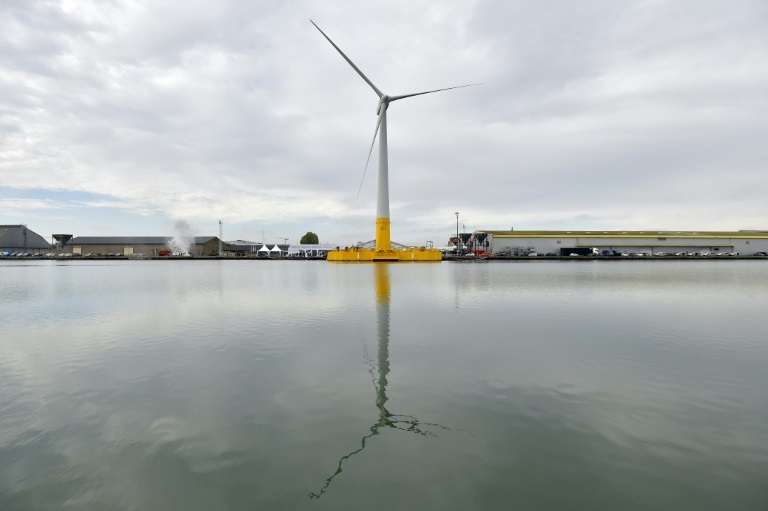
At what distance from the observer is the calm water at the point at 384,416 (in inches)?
241

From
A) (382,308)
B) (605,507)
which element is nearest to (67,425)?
(605,507)

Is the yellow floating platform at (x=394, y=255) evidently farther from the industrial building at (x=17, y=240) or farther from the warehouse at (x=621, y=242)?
the industrial building at (x=17, y=240)

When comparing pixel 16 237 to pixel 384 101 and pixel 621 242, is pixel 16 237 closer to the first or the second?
pixel 384 101

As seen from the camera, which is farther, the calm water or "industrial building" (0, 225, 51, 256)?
"industrial building" (0, 225, 51, 256)

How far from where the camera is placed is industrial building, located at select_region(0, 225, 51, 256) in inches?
6781

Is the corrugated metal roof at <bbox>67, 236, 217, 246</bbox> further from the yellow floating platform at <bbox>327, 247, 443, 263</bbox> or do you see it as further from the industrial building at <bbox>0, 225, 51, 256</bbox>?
the yellow floating platform at <bbox>327, 247, 443, 263</bbox>

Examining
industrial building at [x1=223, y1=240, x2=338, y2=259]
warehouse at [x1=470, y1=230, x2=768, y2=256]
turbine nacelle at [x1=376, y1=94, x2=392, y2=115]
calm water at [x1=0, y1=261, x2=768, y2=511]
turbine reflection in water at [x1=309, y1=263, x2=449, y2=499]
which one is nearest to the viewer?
calm water at [x1=0, y1=261, x2=768, y2=511]

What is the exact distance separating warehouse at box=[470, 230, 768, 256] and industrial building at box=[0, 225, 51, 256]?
619ft

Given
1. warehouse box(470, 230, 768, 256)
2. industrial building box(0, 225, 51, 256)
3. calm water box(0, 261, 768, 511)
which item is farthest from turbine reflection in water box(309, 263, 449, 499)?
industrial building box(0, 225, 51, 256)

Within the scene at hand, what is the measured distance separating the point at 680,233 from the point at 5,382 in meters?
182

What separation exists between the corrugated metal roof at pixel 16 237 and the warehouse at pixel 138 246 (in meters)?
19.4

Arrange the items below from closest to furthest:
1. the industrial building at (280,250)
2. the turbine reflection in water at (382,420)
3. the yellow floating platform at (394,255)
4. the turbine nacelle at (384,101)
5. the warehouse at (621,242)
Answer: the turbine reflection in water at (382,420) → the turbine nacelle at (384,101) → the yellow floating platform at (394,255) → the warehouse at (621,242) → the industrial building at (280,250)

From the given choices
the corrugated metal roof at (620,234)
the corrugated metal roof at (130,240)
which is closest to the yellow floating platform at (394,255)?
the corrugated metal roof at (620,234)

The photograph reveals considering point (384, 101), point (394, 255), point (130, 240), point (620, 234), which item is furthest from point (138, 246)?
point (620, 234)
